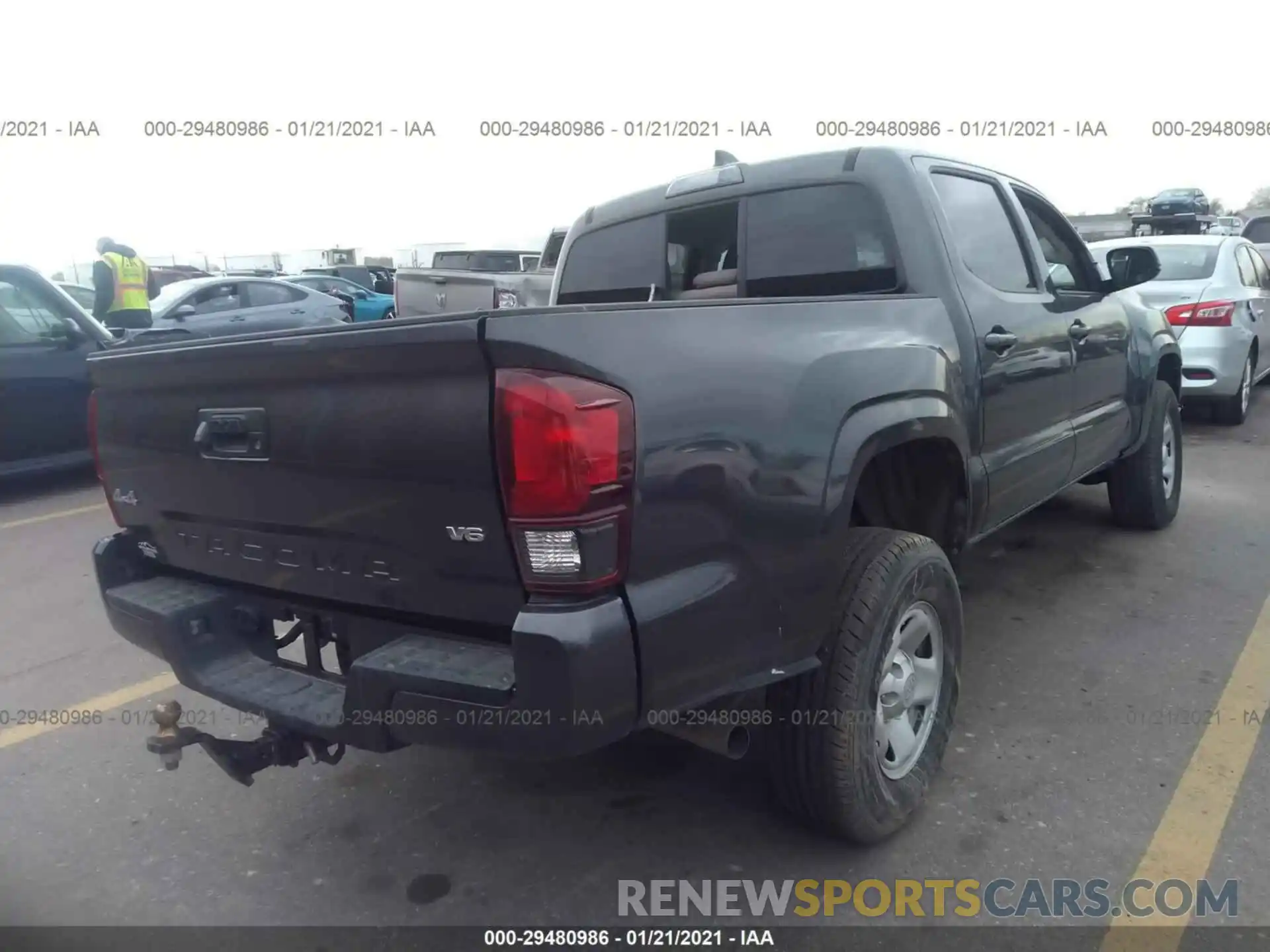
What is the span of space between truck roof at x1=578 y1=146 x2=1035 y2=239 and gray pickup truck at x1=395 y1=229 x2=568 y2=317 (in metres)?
6.17

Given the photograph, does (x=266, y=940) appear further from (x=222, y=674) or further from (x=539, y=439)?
(x=539, y=439)

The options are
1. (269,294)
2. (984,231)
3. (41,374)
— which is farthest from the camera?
(269,294)

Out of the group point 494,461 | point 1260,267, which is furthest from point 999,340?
point 1260,267

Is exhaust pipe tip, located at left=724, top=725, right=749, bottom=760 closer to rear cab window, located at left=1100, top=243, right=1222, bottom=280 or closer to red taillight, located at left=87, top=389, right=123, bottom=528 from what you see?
red taillight, located at left=87, top=389, right=123, bottom=528

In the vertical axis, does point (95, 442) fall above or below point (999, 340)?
below

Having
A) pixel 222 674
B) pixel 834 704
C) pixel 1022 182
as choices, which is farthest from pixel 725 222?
pixel 222 674

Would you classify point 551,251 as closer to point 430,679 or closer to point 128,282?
point 128,282

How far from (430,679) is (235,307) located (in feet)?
37.2

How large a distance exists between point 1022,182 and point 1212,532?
2.53 m

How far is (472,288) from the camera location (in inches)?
440

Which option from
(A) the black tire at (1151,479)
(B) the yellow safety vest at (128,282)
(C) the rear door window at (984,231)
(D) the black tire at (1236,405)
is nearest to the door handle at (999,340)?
(C) the rear door window at (984,231)

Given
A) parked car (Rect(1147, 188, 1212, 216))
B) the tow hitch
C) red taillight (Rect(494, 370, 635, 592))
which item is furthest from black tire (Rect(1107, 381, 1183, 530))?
parked car (Rect(1147, 188, 1212, 216))
